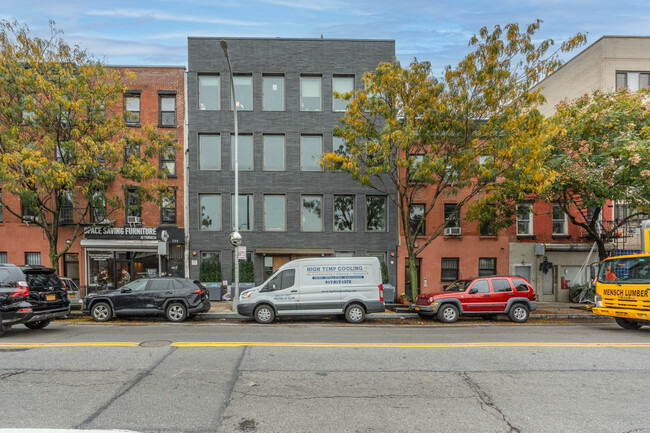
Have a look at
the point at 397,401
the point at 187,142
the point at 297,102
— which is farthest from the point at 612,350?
the point at 187,142

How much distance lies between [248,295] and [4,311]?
6442mm

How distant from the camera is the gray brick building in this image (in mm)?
21391

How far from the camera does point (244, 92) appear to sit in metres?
21.8

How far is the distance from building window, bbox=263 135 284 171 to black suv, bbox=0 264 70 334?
39.2ft

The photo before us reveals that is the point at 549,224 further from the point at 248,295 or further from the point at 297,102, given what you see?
the point at 248,295

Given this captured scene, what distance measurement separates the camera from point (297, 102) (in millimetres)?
21656

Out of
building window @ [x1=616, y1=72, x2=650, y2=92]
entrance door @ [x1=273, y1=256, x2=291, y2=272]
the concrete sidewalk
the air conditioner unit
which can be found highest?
building window @ [x1=616, y1=72, x2=650, y2=92]

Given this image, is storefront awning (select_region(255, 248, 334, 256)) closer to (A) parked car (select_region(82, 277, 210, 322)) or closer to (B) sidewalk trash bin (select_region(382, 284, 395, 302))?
(B) sidewalk trash bin (select_region(382, 284, 395, 302))

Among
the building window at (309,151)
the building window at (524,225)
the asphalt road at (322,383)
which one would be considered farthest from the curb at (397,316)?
the building window at (309,151)

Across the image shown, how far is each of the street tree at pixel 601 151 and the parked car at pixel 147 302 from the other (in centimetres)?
1364

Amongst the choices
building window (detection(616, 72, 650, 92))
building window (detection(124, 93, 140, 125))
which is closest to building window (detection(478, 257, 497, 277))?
building window (detection(616, 72, 650, 92))

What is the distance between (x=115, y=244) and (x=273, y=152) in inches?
363

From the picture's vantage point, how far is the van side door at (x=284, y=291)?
1368 cm

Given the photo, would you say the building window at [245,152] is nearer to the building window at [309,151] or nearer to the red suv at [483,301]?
the building window at [309,151]
